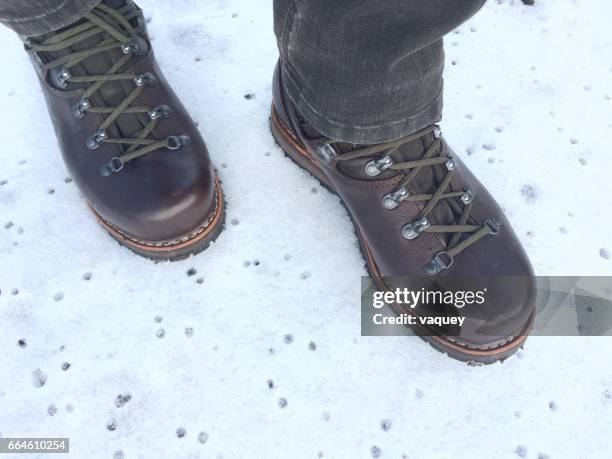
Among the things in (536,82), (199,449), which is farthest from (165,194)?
(536,82)

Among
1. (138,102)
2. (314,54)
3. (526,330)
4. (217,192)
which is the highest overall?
(314,54)

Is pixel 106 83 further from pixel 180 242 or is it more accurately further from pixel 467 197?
pixel 467 197

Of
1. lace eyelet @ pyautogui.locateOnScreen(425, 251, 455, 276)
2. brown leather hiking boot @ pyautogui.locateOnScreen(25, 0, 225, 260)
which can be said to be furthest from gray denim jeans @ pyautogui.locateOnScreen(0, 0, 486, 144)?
lace eyelet @ pyautogui.locateOnScreen(425, 251, 455, 276)

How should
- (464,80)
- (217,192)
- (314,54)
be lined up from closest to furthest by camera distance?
(314,54)
(217,192)
(464,80)

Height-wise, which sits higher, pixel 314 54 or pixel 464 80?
pixel 314 54

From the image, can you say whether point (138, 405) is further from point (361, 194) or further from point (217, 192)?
point (361, 194)

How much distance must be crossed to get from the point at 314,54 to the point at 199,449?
1.99 feet

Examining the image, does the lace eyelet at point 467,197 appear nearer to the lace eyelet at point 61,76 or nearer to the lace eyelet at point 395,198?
the lace eyelet at point 395,198

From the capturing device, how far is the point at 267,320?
83cm

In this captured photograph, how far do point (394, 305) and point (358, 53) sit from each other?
434 millimetres

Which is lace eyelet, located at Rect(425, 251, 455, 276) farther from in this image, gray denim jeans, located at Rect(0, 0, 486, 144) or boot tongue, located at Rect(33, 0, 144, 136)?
boot tongue, located at Rect(33, 0, 144, 136)

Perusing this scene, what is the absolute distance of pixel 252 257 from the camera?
879mm

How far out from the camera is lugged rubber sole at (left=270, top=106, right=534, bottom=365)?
2.54ft

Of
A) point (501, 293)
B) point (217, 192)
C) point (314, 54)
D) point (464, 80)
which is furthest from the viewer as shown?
point (464, 80)
